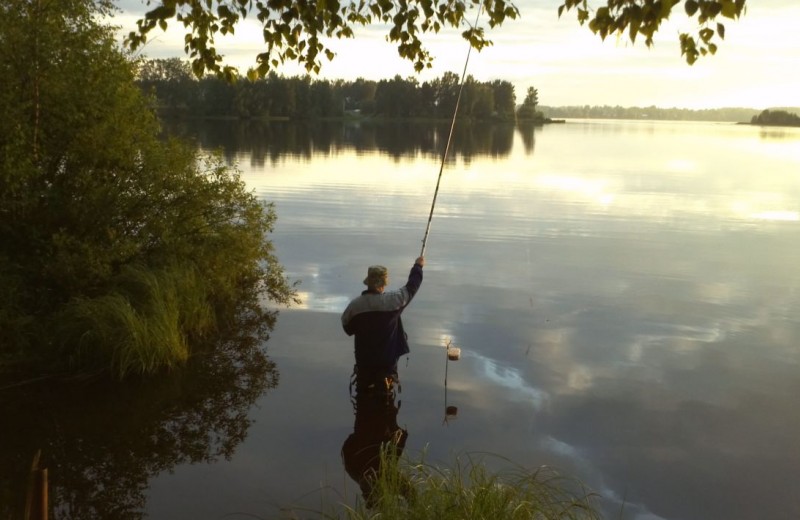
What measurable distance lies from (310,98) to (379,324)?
5648 inches

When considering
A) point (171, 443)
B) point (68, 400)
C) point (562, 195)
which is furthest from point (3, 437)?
point (562, 195)

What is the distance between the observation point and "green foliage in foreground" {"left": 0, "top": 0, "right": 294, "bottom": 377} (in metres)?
9.41

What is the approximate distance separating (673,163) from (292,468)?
4470 cm

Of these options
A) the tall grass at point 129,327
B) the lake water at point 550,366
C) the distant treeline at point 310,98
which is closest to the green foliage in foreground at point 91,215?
the tall grass at point 129,327

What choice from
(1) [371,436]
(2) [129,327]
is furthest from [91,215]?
(1) [371,436]

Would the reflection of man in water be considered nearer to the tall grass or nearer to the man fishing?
the man fishing

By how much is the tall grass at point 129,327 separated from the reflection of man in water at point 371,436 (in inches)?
110

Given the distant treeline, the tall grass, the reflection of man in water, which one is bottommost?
the reflection of man in water

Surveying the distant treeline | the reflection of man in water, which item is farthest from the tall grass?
the distant treeline

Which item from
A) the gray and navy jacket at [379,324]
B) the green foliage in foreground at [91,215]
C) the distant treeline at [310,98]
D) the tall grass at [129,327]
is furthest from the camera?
the distant treeline at [310,98]

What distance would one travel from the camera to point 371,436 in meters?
8.10

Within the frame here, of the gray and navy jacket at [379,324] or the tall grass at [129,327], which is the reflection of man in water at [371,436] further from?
the tall grass at [129,327]

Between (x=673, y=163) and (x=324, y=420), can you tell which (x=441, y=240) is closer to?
(x=324, y=420)

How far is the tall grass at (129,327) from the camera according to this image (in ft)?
30.5
